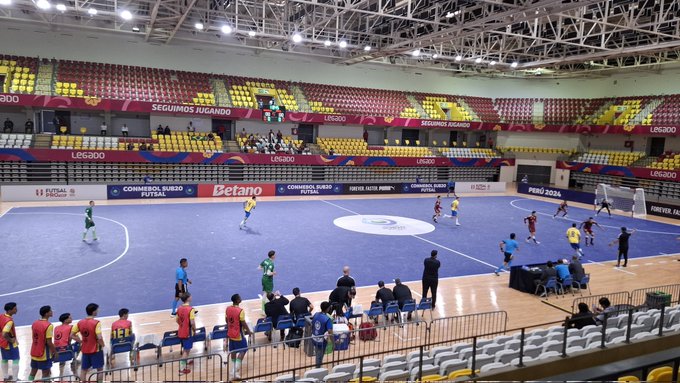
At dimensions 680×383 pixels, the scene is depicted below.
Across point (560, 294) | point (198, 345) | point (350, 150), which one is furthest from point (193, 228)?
point (350, 150)

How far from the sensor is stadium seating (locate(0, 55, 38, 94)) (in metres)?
29.6

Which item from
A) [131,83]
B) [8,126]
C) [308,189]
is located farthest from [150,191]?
[308,189]

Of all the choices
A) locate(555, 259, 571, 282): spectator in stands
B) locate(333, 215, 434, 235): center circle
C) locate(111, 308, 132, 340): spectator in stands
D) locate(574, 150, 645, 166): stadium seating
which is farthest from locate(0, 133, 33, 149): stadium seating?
locate(574, 150, 645, 166): stadium seating

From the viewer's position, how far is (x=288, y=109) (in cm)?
3766

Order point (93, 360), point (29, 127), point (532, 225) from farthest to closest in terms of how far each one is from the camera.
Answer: point (29, 127) < point (532, 225) < point (93, 360)

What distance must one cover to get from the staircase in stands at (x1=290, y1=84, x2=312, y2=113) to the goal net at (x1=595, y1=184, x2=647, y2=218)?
2329cm

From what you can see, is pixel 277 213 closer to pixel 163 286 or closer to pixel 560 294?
pixel 163 286

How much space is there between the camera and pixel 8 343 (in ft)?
27.3

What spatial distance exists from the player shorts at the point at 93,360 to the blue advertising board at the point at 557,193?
35.8 meters

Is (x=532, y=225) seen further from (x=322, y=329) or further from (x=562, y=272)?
(x=322, y=329)

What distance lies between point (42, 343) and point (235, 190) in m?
24.8

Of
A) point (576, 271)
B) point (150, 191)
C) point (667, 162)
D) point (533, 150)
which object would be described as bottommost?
point (576, 271)

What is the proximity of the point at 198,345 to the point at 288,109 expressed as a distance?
2921 cm

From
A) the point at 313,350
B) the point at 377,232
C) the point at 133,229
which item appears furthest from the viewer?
the point at 377,232
